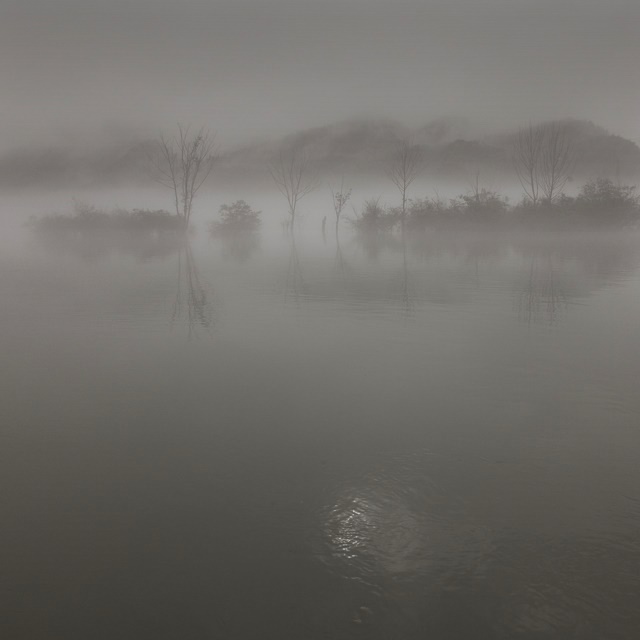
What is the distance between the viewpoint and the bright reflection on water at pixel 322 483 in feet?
9.28

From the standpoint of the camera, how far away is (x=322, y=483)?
411 cm

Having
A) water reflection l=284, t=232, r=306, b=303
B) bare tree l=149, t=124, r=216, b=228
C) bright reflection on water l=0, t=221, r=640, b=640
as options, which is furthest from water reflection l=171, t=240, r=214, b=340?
bare tree l=149, t=124, r=216, b=228

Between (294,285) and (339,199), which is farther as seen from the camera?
(339,199)

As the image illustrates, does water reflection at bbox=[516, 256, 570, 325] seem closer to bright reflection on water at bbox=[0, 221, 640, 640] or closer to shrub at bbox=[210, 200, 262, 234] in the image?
bright reflection on water at bbox=[0, 221, 640, 640]

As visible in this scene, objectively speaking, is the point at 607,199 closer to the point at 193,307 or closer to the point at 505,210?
the point at 505,210

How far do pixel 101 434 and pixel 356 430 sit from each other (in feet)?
8.60

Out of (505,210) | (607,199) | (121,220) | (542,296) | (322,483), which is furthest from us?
(505,210)

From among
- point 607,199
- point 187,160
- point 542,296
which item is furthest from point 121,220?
point 542,296

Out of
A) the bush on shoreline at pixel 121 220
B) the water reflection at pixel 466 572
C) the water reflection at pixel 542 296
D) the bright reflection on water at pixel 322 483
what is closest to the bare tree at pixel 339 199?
the bush on shoreline at pixel 121 220

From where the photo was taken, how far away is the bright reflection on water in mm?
2828

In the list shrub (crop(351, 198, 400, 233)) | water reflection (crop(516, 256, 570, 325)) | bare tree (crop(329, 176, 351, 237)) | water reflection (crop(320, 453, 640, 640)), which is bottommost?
water reflection (crop(320, 453, 640, 640))

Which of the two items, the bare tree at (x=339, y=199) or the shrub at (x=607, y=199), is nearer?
the shrub at (x=607, y=199)

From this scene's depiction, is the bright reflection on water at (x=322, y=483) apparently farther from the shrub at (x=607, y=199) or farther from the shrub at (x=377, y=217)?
the shrub at (x=377, y=217)

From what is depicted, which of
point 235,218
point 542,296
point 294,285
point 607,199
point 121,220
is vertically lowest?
point 542,296
